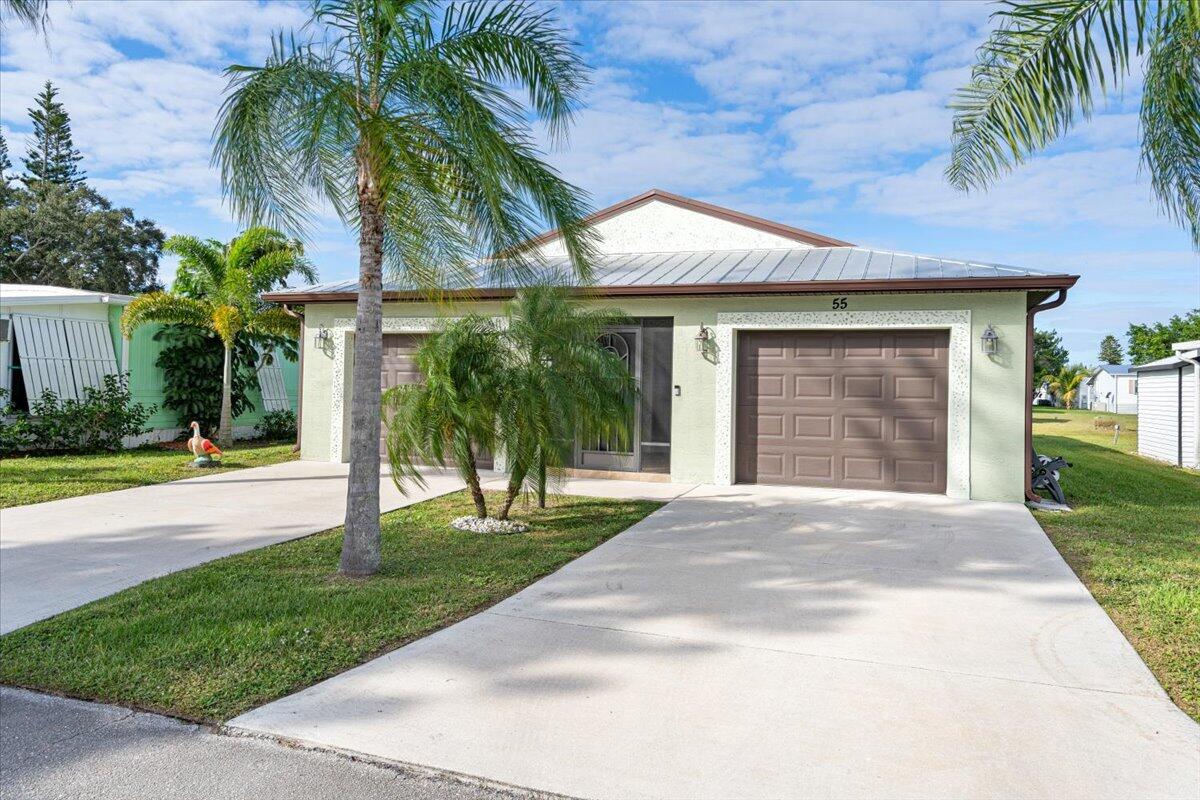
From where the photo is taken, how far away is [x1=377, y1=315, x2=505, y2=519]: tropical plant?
22.5 ft

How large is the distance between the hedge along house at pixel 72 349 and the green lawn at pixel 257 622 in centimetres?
971

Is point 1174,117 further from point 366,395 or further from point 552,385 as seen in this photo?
point 366,395

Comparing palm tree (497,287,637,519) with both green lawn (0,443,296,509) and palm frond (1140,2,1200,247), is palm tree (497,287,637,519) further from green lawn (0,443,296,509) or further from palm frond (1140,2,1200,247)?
green lawn (0,443,296,509)

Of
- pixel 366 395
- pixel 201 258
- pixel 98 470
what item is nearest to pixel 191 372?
pixel 201 258

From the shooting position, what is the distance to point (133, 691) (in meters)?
Result: 3.63

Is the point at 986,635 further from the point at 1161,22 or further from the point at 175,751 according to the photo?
the point at 175,751

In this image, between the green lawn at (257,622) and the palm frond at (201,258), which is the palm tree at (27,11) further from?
the palm frond at (201,258)

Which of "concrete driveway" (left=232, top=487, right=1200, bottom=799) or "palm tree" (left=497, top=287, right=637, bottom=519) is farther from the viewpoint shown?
"palm tree" (left=497, top=287, right=637, bottom=519)

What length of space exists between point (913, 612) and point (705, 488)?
5.20 m

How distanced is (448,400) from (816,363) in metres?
5.55

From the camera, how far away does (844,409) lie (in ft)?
33.0

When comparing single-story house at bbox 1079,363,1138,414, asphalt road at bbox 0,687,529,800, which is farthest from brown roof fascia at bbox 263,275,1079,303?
single-story house at bbox 1079,363,1138,414

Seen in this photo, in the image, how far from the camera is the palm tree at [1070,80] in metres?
4.64

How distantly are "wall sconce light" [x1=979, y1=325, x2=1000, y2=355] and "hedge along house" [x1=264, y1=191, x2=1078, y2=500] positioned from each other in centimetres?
2
